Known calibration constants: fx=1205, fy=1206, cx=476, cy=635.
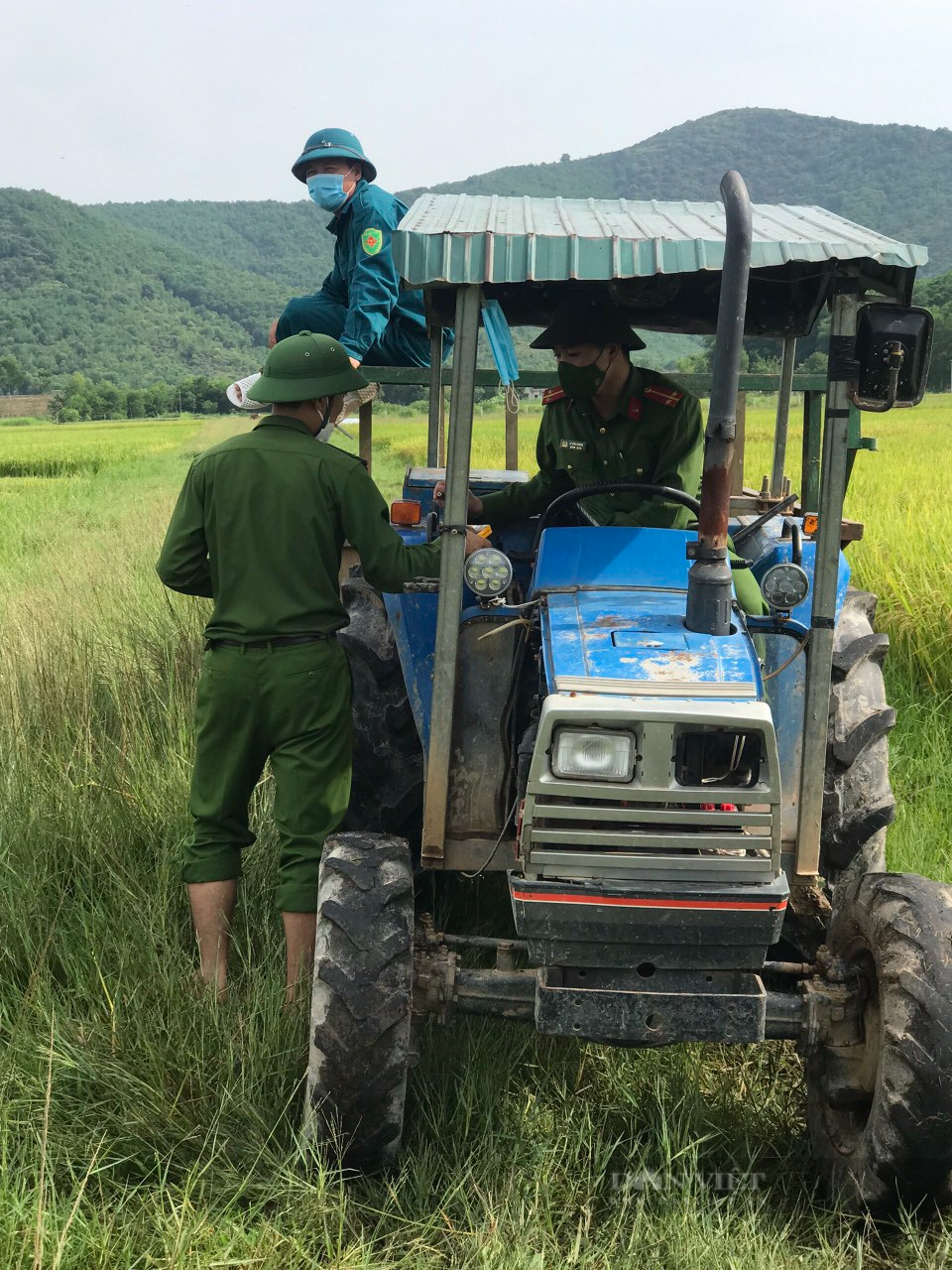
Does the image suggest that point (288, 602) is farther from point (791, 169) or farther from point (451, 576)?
point (791, 169)

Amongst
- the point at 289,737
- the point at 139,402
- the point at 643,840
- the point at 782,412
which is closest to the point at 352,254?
the point at 782,412

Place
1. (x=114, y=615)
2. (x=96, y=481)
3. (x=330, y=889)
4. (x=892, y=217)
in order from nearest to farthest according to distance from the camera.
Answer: (x=330, y=889), (x=114, y=615), (x=96, y=481), (x=892, y=217)

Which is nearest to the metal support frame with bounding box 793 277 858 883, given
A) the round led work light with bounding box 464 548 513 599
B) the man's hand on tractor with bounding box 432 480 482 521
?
the round led work light with bounding box 464 548 513 599

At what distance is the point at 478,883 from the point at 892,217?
157 metres

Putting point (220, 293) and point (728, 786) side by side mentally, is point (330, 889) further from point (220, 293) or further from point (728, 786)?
point (220, 293)

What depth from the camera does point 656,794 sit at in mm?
2475

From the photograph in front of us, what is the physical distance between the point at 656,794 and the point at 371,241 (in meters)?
3.44

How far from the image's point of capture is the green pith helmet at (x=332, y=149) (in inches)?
212

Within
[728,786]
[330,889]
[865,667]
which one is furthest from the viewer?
[865,667]

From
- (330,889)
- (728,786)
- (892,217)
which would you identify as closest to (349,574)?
(330,889)

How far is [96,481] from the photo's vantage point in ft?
63.6

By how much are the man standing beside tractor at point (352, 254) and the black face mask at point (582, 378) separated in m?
1.49

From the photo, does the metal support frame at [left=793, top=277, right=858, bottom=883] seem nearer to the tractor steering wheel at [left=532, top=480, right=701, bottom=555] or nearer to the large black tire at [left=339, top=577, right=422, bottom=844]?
the tractor steering wheel at [left=532, top=480, right=701, bottom=555]

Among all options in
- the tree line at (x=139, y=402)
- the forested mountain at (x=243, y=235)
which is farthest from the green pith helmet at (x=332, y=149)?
the forested mountain at (x=243, y=235)
